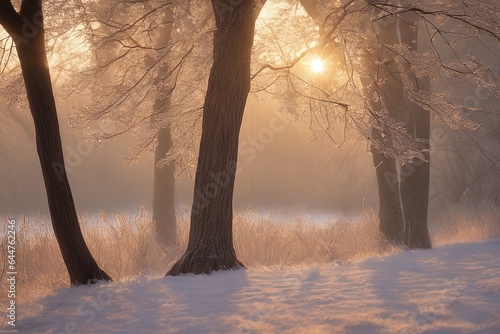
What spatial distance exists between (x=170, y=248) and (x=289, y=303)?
23.4 feet

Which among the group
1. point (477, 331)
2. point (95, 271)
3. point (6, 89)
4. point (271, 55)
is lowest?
point (477, 331)

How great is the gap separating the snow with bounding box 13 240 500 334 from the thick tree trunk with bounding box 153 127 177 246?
6363mm

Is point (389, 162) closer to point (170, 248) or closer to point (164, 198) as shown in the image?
point (170, 248)

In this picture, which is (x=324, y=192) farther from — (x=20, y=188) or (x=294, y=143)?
(x=20, y=188)

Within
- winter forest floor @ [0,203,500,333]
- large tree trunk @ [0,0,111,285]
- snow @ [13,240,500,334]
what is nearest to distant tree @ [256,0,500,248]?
winter forest floor @ [0,203,500,333]

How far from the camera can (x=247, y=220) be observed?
1208cm

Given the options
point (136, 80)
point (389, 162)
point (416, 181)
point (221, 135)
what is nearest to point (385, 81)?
point (389, 162)

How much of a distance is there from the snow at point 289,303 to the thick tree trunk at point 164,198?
6.36m

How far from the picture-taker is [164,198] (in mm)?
13523

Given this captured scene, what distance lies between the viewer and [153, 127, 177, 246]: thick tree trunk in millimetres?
13125

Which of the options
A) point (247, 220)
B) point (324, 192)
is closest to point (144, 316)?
point (247, 220)

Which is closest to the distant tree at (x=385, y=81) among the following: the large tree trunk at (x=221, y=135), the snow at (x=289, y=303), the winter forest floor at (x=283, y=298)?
the large tree trunk at (x=221, y=135)

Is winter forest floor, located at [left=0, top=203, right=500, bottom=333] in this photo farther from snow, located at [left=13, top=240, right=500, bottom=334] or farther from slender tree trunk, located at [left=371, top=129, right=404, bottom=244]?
slender tree trunk, located at [left=371, top=129, right=404, bottom=244]

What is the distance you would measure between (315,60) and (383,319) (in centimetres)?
638
